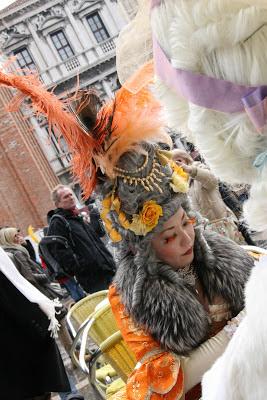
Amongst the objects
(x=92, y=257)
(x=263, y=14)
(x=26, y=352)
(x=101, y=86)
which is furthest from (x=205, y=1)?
(x=101, y=86)

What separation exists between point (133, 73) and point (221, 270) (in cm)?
79

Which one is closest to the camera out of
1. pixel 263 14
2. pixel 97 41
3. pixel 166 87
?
pixel 263 14

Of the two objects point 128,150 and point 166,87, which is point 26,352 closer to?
point 128,150

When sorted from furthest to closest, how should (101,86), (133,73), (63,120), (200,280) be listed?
(101,86), (200,280), (63,120), (133,73)

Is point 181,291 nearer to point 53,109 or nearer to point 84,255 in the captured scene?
point 53,109

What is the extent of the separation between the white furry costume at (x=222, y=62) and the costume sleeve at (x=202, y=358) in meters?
0.76

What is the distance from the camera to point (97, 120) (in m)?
1.53

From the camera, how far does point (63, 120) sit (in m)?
1.49

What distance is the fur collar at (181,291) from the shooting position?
1405 millimetres

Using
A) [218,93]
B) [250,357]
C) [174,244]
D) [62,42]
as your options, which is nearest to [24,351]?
[174,244]

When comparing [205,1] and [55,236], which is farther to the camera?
[55,236]

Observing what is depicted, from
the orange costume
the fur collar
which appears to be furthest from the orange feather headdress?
the orange costume

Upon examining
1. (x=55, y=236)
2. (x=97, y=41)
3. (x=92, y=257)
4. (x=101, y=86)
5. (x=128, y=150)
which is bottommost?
(x=92, y=257)

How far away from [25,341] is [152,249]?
3.25 ft
